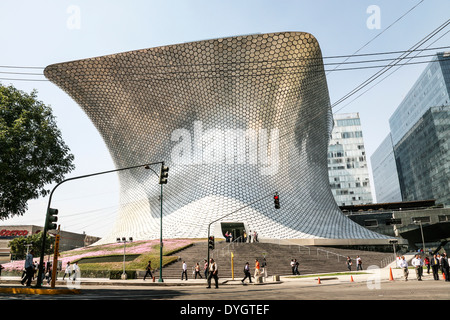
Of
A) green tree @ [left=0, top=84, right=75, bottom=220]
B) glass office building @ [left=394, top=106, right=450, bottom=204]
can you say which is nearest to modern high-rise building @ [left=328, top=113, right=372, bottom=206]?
glass office building @ [left=394, top=106, right=450, bottom=204]

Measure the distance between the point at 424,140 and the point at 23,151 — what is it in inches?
3599

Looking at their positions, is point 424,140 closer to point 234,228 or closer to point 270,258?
point 234,228

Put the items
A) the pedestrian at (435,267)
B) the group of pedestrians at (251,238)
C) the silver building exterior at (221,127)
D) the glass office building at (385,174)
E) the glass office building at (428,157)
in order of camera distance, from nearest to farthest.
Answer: the pedestrian at (435,267)
the group of pedestrians at (251,238)
the silver building exterior at (221,127)
the glass office building at (428,157)
the glass office building at (385,174)

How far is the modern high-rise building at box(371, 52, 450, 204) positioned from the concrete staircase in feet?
157

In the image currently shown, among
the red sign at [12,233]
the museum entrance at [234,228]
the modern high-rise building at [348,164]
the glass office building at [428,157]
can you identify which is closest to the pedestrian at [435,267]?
the museum entrance at [234,228]

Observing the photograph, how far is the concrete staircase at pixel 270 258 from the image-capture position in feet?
78.1

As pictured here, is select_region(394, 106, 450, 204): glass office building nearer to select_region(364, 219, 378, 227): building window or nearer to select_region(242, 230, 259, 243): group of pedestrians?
select_region(364, 219, 378, 227): building window

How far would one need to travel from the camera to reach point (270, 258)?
88.8 feet

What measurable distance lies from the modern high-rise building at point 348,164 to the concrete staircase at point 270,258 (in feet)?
212

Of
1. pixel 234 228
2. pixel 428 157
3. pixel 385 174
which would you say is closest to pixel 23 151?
pixel 234 228

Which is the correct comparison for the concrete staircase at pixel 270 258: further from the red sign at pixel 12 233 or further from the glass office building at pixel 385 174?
the glass office building at pixel 385 174

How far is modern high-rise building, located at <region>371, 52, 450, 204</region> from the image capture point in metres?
73.0

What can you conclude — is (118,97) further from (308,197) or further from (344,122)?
(344,122)

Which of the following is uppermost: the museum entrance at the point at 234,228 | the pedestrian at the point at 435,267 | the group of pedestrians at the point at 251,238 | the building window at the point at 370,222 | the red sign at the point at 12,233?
the red sign at the point at 12,233
